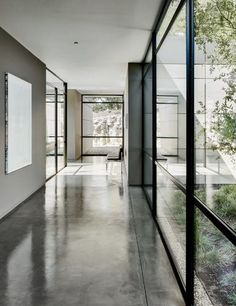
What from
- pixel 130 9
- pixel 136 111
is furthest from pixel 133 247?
pixel 136 111

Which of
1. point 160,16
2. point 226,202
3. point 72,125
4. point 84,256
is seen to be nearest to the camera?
point 226,202

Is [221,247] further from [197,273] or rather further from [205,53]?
[205,53]

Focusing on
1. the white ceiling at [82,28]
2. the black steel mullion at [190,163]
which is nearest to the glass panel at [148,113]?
the white ceiling at [82,28]

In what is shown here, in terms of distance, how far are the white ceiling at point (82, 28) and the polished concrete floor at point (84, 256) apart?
3.06 metres

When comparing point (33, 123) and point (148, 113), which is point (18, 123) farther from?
point (148, 113)

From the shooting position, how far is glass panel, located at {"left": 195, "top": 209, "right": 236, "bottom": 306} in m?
1.79

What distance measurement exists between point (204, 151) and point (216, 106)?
0.41m

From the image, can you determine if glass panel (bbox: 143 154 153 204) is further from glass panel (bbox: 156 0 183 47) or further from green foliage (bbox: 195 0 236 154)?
green foliage (bbox: 195 0 236 154)

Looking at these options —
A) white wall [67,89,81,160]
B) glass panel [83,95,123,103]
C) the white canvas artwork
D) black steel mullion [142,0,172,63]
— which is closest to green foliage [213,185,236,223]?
black steel mullion [142,0,172,63]

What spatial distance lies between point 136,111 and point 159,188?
135 inches

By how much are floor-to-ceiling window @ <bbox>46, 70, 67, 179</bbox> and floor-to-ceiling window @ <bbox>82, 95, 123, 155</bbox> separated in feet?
13.8

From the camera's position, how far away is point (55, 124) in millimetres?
10023

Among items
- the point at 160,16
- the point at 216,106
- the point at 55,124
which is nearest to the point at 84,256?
the point at 216,106

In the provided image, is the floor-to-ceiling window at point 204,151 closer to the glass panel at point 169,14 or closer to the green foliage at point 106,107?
the glass panel at point 169,14
